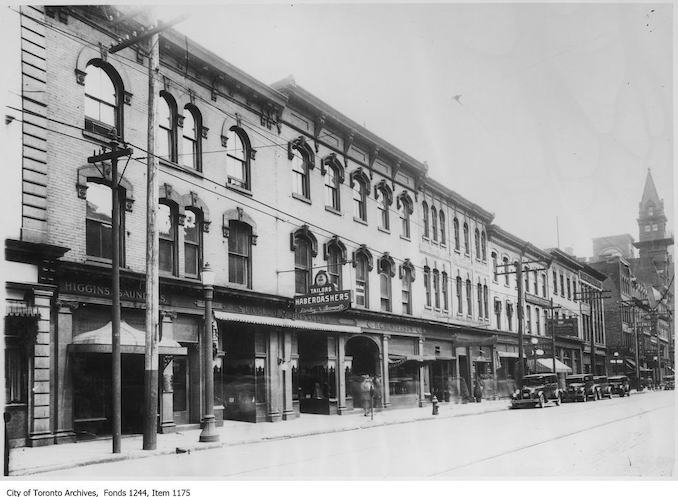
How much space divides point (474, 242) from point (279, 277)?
19305 mm

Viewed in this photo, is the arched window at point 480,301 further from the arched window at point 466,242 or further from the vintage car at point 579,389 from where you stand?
the vintage car at point 579,389

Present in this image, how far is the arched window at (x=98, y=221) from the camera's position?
16891mm

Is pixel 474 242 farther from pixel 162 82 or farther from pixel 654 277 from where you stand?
pixel 654 277

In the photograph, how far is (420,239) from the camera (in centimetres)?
3378

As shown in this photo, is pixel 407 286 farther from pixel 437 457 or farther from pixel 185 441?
pixel 437 457

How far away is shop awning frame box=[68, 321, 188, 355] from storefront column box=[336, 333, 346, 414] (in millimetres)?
9806

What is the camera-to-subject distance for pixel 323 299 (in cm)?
2234

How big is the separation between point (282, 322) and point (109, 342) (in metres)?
7.72

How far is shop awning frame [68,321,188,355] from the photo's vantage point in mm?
15703

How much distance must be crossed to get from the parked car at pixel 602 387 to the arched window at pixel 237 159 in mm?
26695

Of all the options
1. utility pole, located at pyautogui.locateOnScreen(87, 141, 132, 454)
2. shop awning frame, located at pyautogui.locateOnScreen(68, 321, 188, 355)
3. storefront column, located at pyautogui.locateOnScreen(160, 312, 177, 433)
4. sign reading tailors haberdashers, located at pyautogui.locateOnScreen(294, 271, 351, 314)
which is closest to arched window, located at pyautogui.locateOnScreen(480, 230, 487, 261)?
sign reading tailors haberdashers, located at pyautogui.locateOnScreen(294, 271, 351, 314)

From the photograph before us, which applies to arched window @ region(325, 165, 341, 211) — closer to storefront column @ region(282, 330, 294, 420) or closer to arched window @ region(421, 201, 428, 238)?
storefront column @ region(282, 330, 294, 420)

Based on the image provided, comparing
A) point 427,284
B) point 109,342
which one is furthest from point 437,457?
point 427,284
